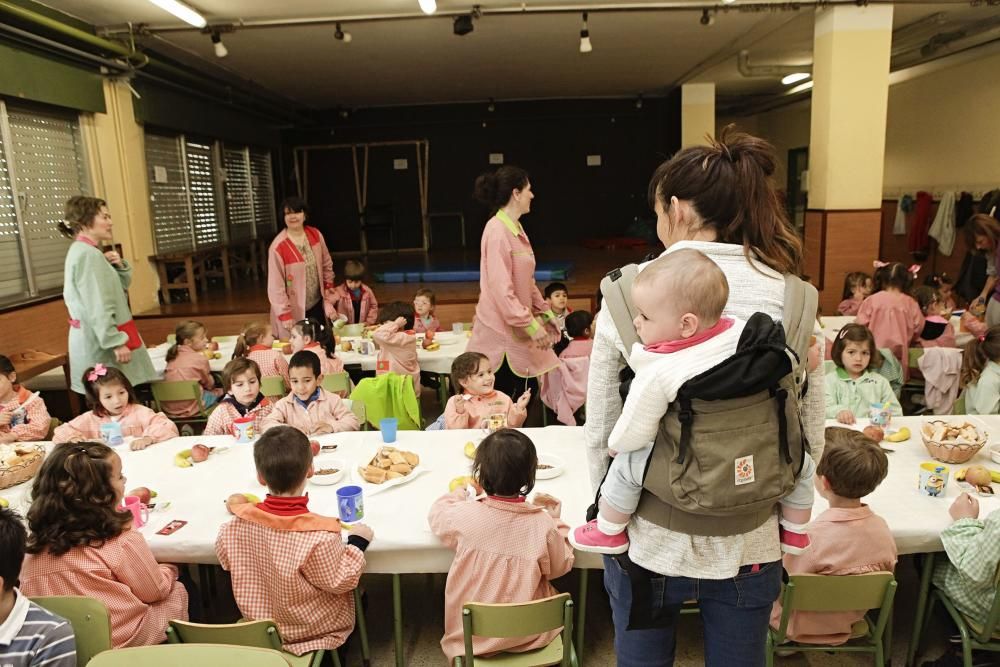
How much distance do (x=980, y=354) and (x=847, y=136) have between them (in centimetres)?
396

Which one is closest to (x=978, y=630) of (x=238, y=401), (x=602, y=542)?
(x=602, y=542)

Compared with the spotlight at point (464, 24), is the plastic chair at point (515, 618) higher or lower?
lower

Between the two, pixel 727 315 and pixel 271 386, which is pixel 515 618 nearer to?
pixel 727 315

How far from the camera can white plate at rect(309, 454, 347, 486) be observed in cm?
253

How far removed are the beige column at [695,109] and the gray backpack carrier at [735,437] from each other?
11.3 meters

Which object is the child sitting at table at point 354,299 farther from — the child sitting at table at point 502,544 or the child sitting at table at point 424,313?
the child sitting at table at point 502,544

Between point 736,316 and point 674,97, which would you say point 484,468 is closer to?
point 736,316

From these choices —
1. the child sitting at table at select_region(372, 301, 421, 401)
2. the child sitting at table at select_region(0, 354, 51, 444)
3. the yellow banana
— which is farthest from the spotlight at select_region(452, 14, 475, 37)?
the yellow banana

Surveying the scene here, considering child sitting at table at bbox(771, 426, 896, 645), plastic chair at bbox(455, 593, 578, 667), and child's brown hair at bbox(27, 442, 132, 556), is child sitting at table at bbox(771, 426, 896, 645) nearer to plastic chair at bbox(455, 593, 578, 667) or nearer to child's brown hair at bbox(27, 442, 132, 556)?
plastic chair at bbox(455, 593, 578, 667)

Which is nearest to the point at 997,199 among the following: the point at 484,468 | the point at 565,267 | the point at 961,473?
the point at 565,267

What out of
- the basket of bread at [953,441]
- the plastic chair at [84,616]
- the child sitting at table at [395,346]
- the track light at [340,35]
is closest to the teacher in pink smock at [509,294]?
the child sitting at table at [395,346]

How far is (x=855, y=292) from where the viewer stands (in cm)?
587

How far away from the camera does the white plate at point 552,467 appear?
2.49 metres

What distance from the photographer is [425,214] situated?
14.0 metres
